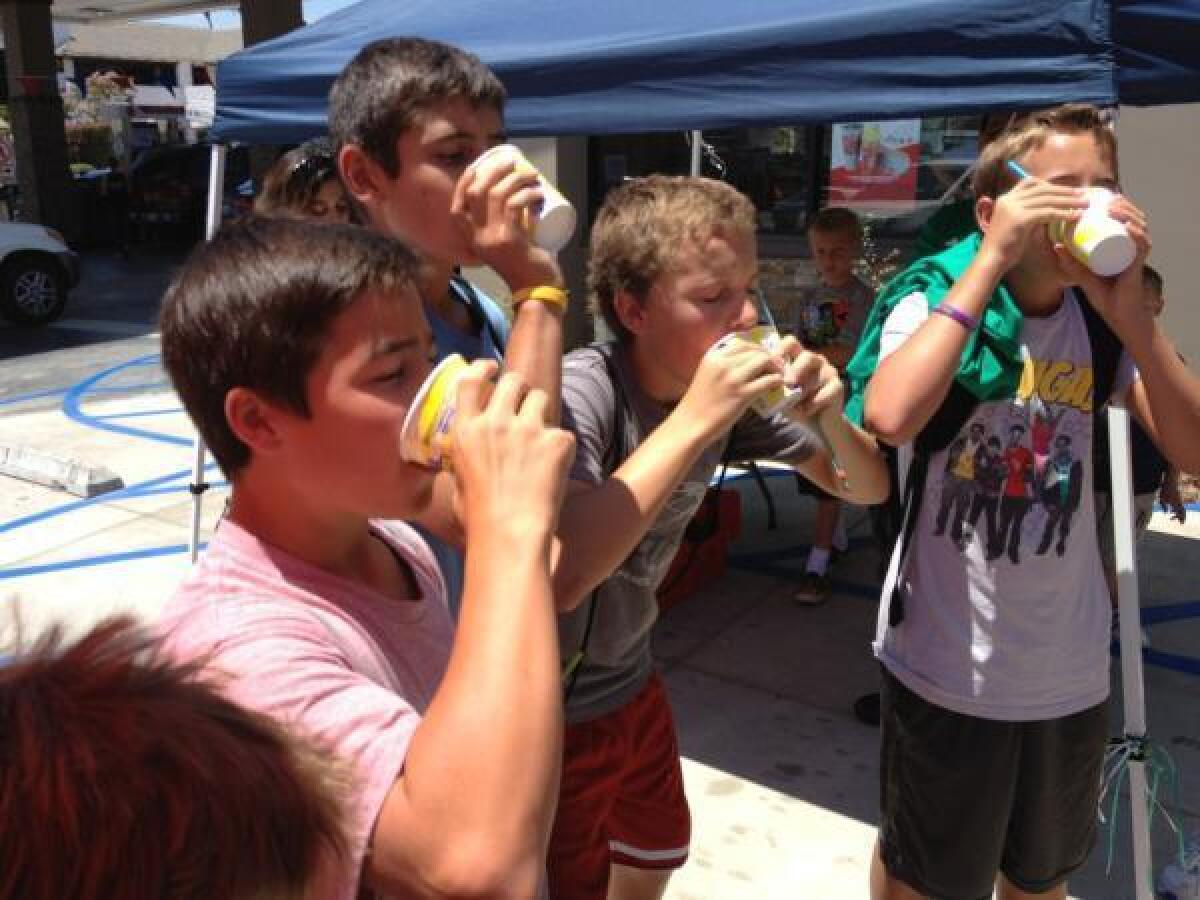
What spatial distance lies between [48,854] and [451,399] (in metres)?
0.56

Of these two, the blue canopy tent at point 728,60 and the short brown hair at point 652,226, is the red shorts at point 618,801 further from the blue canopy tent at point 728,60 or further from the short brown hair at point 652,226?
the blue canopy tent at point 728,60

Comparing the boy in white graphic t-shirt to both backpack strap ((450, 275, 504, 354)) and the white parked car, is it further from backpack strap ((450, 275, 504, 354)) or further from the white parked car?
the white parked car

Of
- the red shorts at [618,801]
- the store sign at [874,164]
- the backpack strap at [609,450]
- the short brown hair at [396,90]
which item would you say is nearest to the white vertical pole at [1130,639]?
the red shorts at [618,801]

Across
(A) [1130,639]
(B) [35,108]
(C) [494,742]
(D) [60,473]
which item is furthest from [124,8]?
(C) [494,742]

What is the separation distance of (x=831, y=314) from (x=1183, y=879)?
118 inches

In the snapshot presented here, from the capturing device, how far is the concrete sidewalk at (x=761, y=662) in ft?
9.85

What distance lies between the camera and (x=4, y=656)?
0.79m

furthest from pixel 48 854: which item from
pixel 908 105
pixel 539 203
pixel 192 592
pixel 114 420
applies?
pixel 114 420

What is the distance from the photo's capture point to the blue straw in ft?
6.28

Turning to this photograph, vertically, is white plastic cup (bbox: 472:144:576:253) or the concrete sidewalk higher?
white plastic cup (bbox: 472:144:576:253)

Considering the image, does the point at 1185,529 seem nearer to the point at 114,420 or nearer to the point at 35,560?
the point at 35,560

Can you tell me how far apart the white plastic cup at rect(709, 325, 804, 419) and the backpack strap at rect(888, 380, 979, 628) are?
41cm

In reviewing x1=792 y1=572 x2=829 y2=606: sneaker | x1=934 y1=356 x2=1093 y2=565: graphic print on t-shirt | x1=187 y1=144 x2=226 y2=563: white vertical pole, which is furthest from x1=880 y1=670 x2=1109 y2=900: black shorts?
x1=187 y1=144 x2=226 y2=563: white vertical pole

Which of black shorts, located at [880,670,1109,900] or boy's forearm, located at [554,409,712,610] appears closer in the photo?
boy's forearm, located at [554,409,712,610]
